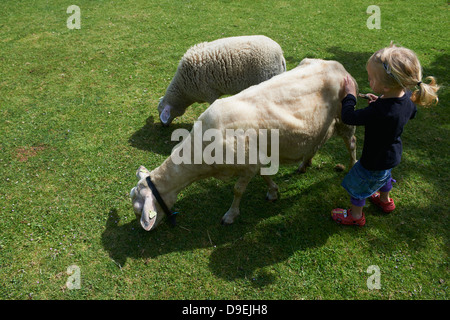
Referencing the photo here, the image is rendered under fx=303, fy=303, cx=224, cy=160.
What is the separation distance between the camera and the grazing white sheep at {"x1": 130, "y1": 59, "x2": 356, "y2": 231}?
139 inches

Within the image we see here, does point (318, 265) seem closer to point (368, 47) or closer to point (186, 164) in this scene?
point (186, 164)

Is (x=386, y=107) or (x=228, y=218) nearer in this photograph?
(x=386, y=107)

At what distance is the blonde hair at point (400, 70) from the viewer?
110 inches

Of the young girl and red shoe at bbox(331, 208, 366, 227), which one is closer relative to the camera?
the young girl

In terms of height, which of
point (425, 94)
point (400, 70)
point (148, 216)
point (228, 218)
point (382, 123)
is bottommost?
point (228, 218)

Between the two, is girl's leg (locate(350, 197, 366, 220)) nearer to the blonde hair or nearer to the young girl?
the young girl

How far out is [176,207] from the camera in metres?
4.61

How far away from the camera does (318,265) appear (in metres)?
3.78

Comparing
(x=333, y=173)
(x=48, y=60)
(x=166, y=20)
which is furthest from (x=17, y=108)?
(x=333, y=173)

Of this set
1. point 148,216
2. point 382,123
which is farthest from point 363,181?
point 148,216

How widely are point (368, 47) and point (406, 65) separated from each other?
657 cm

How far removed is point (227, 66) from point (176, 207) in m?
2.64

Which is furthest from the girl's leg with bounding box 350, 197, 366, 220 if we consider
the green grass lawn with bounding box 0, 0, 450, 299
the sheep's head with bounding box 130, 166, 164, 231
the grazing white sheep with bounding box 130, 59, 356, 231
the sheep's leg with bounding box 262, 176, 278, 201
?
the sheep's head with bounding box 130, 166, 164, 231

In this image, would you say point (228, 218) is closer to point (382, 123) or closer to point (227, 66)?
point (382, 123)
